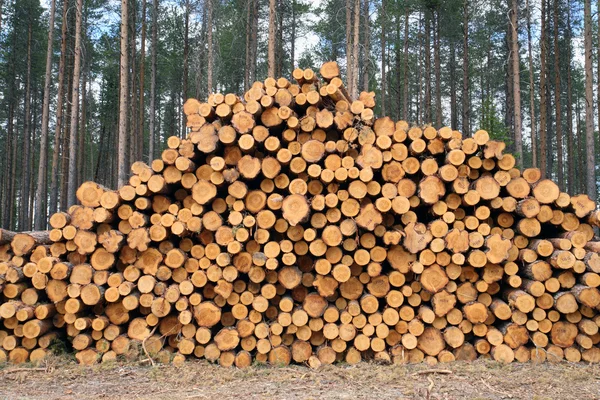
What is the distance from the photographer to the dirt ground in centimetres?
409

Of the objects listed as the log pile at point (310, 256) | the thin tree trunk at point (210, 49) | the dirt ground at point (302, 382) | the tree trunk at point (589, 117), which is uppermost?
the thin tree trunk at point (210, 49)

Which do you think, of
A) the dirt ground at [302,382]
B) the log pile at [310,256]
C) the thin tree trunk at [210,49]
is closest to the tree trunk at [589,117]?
the log pile at [310,256]

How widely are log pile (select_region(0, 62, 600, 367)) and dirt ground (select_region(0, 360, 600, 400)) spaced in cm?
26

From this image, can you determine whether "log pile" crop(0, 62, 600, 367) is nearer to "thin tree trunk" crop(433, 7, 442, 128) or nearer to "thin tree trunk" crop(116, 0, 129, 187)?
"thin tree trunk" crop(116, 0, 129, 187)

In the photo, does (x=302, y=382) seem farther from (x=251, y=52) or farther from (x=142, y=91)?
(x=251, y=52)

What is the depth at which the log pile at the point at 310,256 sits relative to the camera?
5031 millimetres

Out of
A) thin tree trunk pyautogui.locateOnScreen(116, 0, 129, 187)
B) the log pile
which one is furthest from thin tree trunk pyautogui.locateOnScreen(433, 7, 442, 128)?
the log pile

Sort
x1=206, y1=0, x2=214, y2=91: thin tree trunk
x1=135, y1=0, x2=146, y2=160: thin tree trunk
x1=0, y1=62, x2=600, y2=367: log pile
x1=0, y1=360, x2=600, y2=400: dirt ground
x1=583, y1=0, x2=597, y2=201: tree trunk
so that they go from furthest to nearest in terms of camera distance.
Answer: x1=135, y1=0, x2=146, y2=160: thin tree trunk < x1=206, y1=0, x2=214, y2=91: thin tree trunk < x1=583, y1=0, x2=597, y2=201: tree trunk < x1=0, y1=62, x2=600, y2=367: log pile < x1=0, y1=360, x2=600, y2=400: dirt ground

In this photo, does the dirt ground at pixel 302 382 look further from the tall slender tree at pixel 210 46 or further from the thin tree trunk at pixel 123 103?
the tall slender tree at pixel 210 46

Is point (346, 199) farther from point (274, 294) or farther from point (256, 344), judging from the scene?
point (256, 344)

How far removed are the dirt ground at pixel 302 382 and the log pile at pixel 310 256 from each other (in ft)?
0.87

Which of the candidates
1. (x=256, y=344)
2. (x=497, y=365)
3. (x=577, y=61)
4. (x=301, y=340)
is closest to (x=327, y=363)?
Answer: (x=301, y=340)

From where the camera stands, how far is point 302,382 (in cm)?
449

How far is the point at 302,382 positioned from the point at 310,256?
151 centimetres
